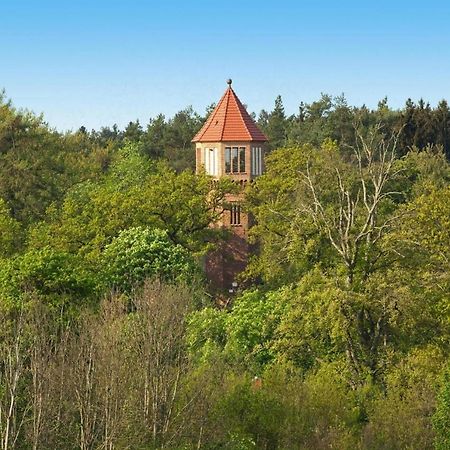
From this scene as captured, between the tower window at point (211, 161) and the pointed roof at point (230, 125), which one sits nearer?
the pointed roof at point (230, 125)

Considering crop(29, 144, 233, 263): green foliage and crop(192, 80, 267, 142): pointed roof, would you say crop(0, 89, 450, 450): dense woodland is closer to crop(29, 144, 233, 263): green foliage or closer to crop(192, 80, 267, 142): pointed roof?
crop(29, 144, 233, 263): green foliage

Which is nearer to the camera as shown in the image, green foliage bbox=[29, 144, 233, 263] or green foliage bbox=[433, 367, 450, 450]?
green foliage bbox=[433, 367, 450, 450]

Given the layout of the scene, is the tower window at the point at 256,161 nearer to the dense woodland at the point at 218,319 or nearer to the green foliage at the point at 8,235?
the dense woodland at the point at 218,319

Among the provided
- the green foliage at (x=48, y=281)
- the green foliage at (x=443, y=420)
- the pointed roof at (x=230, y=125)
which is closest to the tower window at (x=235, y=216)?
the pointed roof at (x=230, y=125)

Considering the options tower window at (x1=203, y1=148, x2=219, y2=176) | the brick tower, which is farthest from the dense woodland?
tower window at (x1=203, y1=148, x2=219, y2=176)

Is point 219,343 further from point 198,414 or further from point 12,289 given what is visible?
point 198,414
